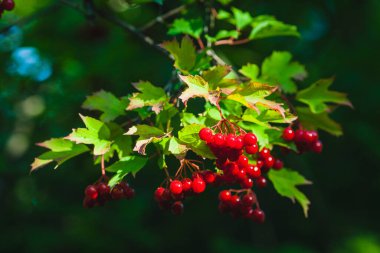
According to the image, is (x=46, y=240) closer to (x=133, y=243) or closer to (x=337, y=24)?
(x=133, y=243)

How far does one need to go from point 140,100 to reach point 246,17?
1.12 m

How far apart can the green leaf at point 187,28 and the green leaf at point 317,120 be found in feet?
2.34

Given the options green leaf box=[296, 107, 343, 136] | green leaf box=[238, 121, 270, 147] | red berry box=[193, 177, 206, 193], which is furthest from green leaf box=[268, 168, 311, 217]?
red berry box=[193, 177, 206, 193]

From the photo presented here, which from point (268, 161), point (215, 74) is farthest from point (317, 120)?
point (215, 74)

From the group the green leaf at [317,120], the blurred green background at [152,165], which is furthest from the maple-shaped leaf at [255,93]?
the blurred green background at [152,165]

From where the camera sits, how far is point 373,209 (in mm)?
6160

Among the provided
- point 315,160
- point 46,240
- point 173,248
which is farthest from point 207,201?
point 46,240

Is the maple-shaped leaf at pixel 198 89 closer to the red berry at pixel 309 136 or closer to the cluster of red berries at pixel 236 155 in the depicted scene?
the cluster of red berries at pixel 236 155

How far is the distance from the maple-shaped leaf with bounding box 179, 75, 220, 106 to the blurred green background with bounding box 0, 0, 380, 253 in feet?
6.14

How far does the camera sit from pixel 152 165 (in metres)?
4.65

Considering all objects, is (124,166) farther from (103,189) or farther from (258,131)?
(258,131)

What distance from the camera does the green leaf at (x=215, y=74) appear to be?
71.2 inches

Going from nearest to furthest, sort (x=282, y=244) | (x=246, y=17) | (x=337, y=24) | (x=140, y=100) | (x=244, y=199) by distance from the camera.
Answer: (x=140, y=100) < (x=244, y=199) < (x=246, y=17) < (x=337, y=24) < (x=282, y=244)

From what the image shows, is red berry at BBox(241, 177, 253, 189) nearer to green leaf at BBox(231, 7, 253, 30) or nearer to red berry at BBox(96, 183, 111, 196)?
red berry at BBox(96, 183, 111, 196)
